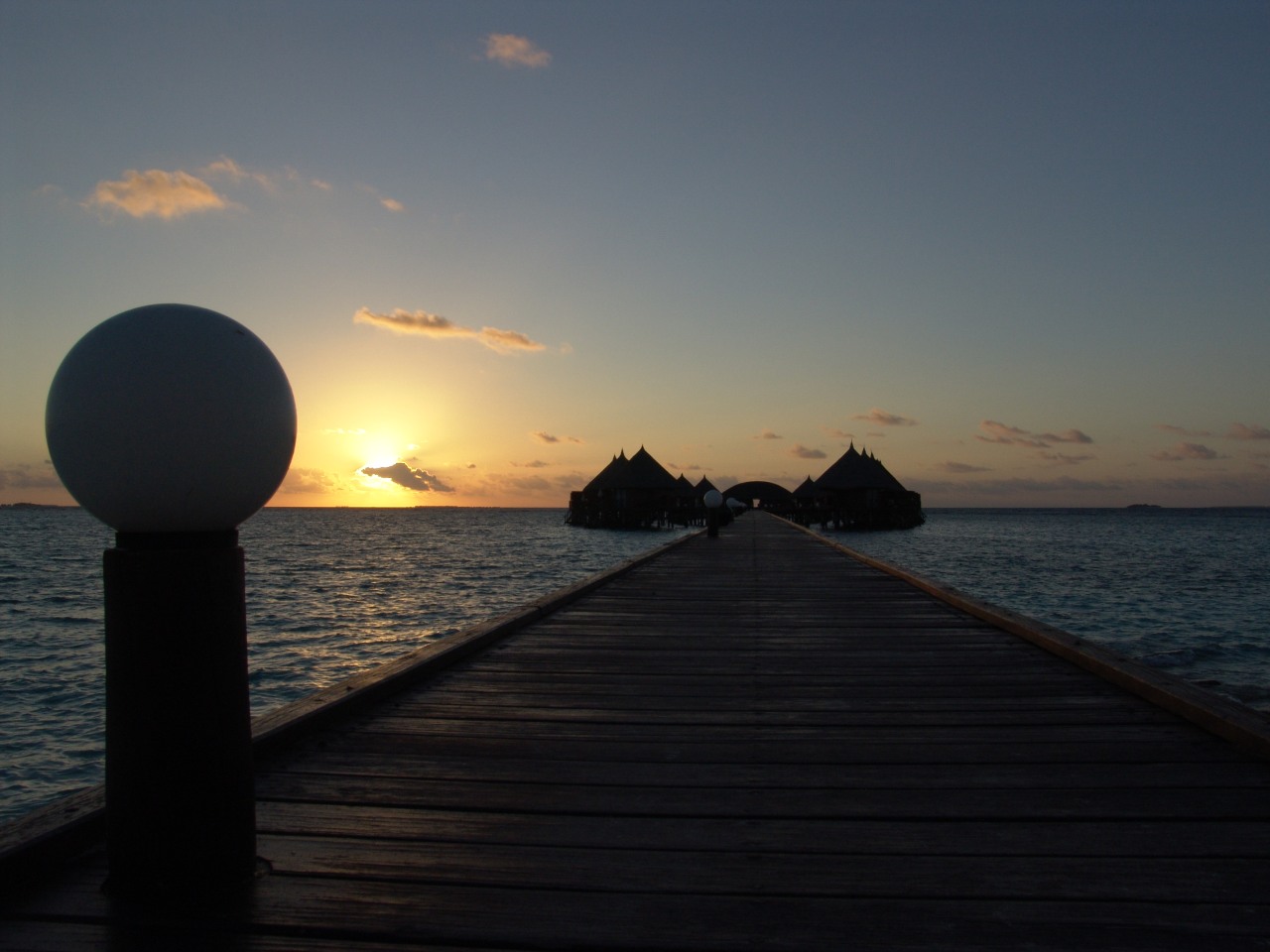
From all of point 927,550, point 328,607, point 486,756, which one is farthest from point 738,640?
point 927,550

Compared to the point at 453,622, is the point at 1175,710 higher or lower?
higher

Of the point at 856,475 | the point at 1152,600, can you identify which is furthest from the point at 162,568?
the point at 856,475

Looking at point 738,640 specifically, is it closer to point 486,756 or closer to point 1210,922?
point 486,756

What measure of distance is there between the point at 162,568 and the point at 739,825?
155cm

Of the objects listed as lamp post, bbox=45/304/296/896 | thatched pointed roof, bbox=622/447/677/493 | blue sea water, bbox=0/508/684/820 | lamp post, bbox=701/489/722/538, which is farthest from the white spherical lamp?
thatched pointed roof, bbox=622/447/677/493

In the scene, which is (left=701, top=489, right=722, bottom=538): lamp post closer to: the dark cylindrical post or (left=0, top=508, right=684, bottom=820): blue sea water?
(left=0, top=508, right=684, bottom=820): blue sea water

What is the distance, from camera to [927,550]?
131ft

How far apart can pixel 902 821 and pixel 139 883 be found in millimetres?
1831

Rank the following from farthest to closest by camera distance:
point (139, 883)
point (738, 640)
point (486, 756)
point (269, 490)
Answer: point (738, 640)
point (486, 756)
point (269, 490)
point (139, 883)

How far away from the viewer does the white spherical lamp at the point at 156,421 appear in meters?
1.80

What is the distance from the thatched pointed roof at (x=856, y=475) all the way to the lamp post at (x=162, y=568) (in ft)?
209

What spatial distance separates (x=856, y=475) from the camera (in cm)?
6419

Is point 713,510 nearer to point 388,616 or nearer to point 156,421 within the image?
point 388,616

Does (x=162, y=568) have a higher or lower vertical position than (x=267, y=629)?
higher
